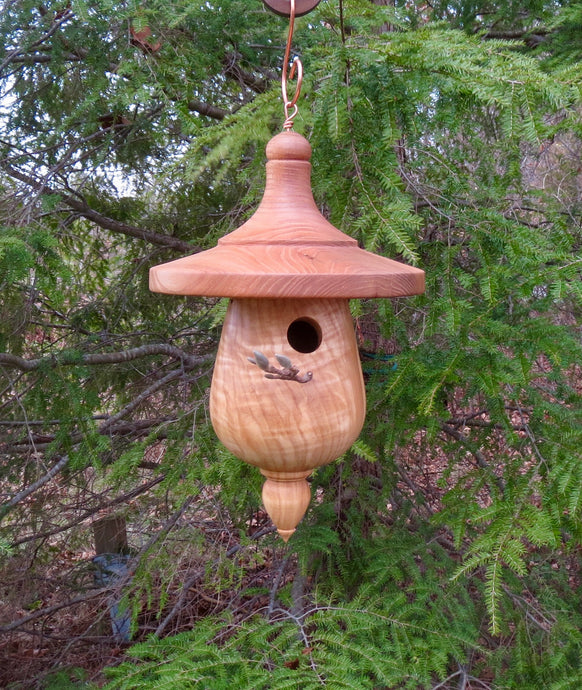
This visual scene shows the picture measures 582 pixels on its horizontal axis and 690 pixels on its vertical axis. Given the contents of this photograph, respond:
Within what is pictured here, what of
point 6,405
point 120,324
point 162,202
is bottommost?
point 6,405

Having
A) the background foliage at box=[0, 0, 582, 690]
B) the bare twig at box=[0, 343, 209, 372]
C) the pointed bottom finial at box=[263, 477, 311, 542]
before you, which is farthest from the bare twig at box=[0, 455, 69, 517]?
the pointed bottom finial at box=[263, 477, 311, 542]

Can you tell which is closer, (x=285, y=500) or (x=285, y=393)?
(x=285, y=393)

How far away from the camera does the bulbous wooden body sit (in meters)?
1.57

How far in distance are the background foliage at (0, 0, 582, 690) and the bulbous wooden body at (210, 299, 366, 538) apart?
358mm

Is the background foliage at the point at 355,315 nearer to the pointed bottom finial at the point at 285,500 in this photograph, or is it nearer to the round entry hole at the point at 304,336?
the round entry hole at the point at 304,336

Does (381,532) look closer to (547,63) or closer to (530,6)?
(547,63)

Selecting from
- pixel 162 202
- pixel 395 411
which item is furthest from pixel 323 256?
pixel 162 202

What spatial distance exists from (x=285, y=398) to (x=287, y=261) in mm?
396

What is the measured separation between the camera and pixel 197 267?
1.33 m

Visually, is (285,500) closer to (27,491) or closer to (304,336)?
(304,336)

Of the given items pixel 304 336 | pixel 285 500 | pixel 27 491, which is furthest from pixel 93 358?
pixel 285 500

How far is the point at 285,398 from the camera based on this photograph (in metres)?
1.56

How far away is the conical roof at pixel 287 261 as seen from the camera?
1.28 m

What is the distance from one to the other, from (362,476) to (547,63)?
2226mm
